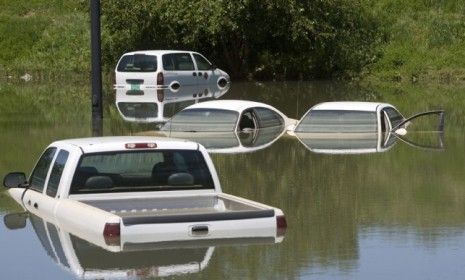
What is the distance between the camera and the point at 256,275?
11508mm

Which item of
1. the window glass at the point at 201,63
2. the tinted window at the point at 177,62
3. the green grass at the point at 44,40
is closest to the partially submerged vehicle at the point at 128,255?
the tinted window at the point at 177,62

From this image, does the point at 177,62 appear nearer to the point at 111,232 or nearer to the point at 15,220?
the point at 15,220

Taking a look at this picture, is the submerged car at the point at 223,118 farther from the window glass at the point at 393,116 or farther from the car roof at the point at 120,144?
the car roof at the point at 120,144

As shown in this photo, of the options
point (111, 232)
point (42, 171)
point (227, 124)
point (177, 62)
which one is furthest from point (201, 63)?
point (111, 232)

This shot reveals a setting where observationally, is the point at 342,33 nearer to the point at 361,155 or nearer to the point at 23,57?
the point at 23,57

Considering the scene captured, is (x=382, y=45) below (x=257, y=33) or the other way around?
below

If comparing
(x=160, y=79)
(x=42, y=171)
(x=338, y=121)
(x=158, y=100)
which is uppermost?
(x=42, y=171)

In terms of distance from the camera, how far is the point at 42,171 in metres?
14.3

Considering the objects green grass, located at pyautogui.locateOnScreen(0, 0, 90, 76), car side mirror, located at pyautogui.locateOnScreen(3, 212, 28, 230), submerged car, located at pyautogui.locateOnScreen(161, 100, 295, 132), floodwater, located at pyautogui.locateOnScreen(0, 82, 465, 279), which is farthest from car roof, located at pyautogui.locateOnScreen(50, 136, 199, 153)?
green grass, located at pyautogui.locateOnScreen(0, 0, 90, 76)

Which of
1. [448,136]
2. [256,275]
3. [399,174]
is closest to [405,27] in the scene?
[448,136]

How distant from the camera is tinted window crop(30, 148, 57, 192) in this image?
14044 mm

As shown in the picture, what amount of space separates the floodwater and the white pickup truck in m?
0.31

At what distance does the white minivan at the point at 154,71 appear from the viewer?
136 ft

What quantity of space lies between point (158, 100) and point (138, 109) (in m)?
3.38
